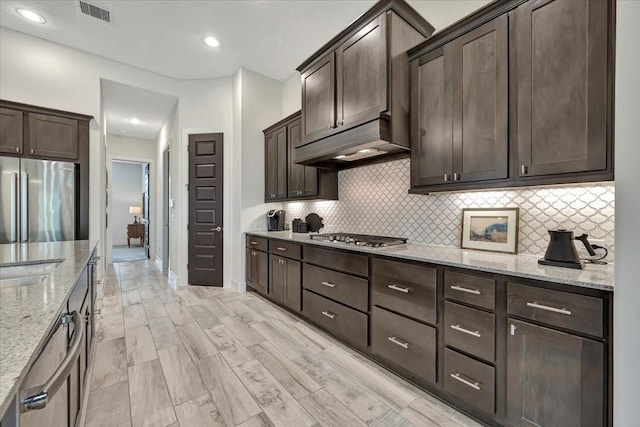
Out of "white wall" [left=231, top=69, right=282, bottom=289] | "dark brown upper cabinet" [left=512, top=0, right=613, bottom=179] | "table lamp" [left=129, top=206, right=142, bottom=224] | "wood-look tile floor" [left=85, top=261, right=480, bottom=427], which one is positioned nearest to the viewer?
"dark brown upper cabinet" [left=512, top=0, right=613, bottom=179]

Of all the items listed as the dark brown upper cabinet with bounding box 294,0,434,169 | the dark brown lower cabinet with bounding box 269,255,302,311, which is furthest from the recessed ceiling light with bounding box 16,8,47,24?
the dark brown lower cabinet with bounding box 269,255,302,311

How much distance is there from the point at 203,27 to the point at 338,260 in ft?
10.0

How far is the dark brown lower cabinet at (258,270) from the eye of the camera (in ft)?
11.9

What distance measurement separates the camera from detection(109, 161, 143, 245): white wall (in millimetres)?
9219

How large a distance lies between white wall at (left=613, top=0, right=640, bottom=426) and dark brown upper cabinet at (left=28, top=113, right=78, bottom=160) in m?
4.85

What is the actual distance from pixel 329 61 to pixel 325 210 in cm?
175

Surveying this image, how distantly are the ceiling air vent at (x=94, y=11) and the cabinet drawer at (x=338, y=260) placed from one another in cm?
328

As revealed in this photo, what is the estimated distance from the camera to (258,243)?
3.80 metres

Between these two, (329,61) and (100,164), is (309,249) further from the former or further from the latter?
(100,164)

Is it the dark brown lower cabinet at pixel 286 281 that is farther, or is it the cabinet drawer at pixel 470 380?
the dark brown lower cabinet at pixel 286 281

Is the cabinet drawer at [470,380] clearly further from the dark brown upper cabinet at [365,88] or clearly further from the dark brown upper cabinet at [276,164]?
the dark brown upper cabinet at [276,164]

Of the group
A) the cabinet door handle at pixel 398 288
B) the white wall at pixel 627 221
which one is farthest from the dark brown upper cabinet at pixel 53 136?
the white wall at pixel 627 221

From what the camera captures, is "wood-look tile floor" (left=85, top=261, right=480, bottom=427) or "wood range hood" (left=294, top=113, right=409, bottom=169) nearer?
"wood-look tile floor" (left=85, top=261, right=480, bottom=427)

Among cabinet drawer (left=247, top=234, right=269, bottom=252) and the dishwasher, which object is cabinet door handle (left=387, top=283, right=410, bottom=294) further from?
cabinet drawer (left=247, top=234, right=269, bottom=252)
